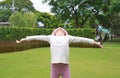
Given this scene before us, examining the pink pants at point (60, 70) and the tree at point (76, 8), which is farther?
the tree at point (76, 8)

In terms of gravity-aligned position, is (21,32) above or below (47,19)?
below

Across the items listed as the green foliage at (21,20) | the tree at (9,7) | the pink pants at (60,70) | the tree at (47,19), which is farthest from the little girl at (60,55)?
the tree at (9,7)

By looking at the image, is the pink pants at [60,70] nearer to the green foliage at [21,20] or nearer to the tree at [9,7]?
the green foliage at [21,20]

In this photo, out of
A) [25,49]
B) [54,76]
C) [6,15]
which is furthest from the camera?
[6,15]

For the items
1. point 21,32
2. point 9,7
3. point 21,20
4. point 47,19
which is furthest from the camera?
point 9,7

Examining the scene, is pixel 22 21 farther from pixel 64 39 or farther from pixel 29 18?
pixel 64 39

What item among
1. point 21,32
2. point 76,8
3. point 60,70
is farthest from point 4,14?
point 60,70

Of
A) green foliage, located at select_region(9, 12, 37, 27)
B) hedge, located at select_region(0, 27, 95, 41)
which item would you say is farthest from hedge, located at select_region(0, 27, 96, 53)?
green foliage, located at select_region(9, 12, 37, 27)

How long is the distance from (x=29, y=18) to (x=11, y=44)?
61.5 ft

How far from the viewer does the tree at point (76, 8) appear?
4144 cm

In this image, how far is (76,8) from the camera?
4275cm

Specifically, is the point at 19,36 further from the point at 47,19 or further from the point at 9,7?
the point at 9,7

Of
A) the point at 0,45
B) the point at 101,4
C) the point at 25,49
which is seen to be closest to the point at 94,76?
the point at 0,45

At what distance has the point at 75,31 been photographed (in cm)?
2991
